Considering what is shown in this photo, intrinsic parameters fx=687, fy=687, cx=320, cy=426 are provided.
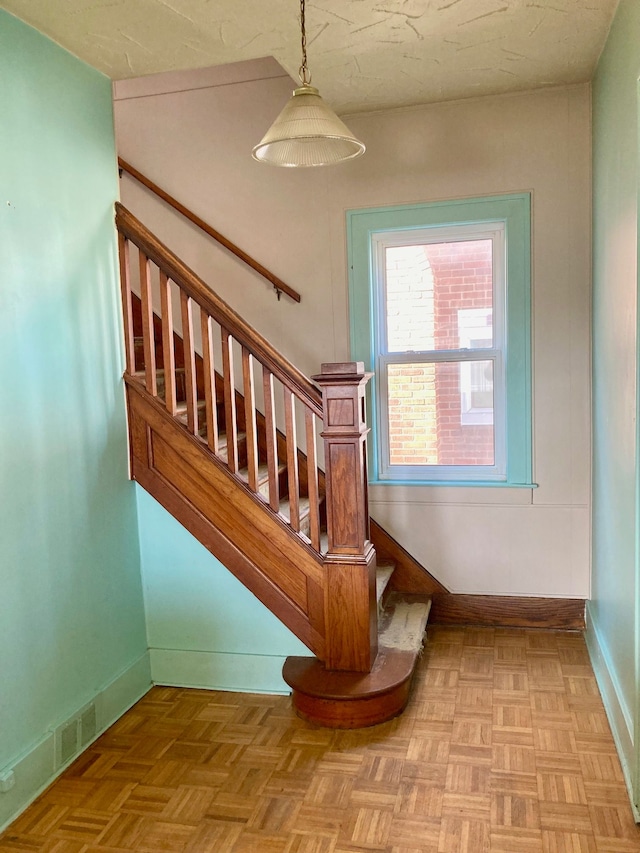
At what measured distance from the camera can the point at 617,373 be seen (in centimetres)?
259

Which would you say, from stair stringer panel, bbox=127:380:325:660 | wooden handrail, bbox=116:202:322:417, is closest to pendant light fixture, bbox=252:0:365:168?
wooden handrail, bbox=116:202:322:417

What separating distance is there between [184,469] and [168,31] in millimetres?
1685

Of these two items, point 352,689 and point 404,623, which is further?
point 404,623

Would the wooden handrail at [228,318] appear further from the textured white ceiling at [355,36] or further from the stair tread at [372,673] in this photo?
the stair tread at [372,673]

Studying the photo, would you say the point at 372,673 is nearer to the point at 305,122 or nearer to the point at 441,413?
the point at 441,413

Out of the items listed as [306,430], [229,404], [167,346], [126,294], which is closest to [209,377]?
[229,404]

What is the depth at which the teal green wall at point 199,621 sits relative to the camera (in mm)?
2977

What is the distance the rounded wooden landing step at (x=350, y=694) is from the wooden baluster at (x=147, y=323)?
135 cm

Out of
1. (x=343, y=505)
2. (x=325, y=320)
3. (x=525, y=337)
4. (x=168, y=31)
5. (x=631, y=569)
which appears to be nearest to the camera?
(x=631, y=569)

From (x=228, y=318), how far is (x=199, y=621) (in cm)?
134

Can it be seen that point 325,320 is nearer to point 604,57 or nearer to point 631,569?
point 604,57

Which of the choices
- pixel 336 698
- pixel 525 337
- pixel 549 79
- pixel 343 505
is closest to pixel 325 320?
pixel 525 337

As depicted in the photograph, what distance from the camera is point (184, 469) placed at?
293 centimetres

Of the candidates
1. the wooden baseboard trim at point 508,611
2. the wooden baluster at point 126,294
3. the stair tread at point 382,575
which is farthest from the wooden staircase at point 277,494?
the wooden baseboard trim at point 508,611
